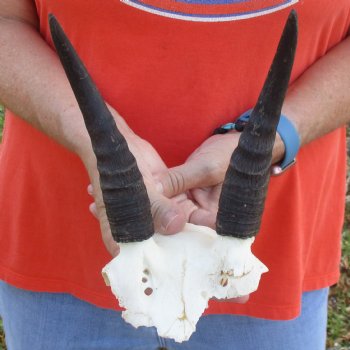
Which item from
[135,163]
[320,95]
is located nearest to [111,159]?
[135,163]

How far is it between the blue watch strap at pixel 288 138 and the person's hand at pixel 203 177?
117 mm

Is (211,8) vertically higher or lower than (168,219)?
higher

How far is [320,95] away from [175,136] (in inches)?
15.7

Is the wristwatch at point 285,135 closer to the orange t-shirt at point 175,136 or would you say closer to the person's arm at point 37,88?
the orange t-shirt at point 175,136

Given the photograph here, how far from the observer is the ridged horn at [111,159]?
1115mm

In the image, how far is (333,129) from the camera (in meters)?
1.91

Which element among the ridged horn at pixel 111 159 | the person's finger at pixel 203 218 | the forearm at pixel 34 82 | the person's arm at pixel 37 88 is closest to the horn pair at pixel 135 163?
the ridged horn at pixel 111 159

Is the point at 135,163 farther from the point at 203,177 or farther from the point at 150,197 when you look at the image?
the point at 203,177

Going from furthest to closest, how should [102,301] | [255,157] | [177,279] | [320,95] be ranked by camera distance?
[102,301] < [320,95] < [177,279] < [255,157]

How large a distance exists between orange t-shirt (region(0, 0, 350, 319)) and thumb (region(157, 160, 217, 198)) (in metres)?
0.15

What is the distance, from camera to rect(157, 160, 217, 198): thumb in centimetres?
165

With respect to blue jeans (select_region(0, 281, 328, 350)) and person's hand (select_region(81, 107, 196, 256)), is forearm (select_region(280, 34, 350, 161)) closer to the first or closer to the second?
person's hand (select_region(81, 107, 196, 256))

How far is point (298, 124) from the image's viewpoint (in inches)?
70.4

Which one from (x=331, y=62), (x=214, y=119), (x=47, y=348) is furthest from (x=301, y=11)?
(x=47, y=348)
